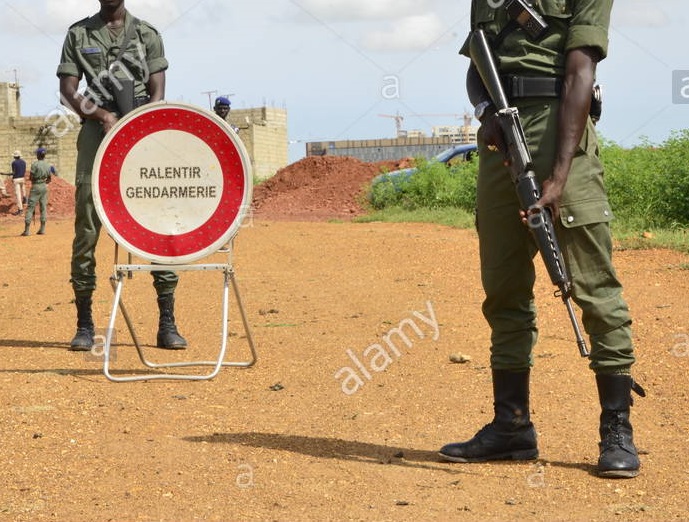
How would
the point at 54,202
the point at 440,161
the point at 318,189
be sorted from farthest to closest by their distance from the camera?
the point at 54,202 < the point at 318,189 < the point at 440,161

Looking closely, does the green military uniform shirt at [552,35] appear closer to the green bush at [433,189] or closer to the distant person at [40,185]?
the green bush at [433,189]

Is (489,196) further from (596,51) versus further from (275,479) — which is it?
(275,479)

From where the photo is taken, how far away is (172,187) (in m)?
6.00

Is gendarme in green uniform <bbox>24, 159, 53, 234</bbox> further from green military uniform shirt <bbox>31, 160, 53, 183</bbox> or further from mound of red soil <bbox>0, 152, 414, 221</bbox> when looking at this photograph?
mound of red soil <bbox>0, 152, 414, 221</bbox>

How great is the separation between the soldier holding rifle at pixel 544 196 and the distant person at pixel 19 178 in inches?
939

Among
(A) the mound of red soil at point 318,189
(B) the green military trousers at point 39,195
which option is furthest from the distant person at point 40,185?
(A) the mound of red soil at point 318,189

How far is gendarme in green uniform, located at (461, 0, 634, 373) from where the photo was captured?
416 cm

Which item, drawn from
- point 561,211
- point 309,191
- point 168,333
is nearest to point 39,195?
point 309,191

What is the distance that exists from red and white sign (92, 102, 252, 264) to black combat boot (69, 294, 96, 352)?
1.33 m

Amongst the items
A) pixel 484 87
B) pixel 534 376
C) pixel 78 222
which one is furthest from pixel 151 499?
pixel 78 222

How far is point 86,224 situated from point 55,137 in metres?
34.1

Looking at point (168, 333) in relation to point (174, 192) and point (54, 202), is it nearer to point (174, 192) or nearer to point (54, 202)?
point (174, 192)

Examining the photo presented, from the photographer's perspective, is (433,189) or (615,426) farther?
(433,189)

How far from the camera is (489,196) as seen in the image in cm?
438
